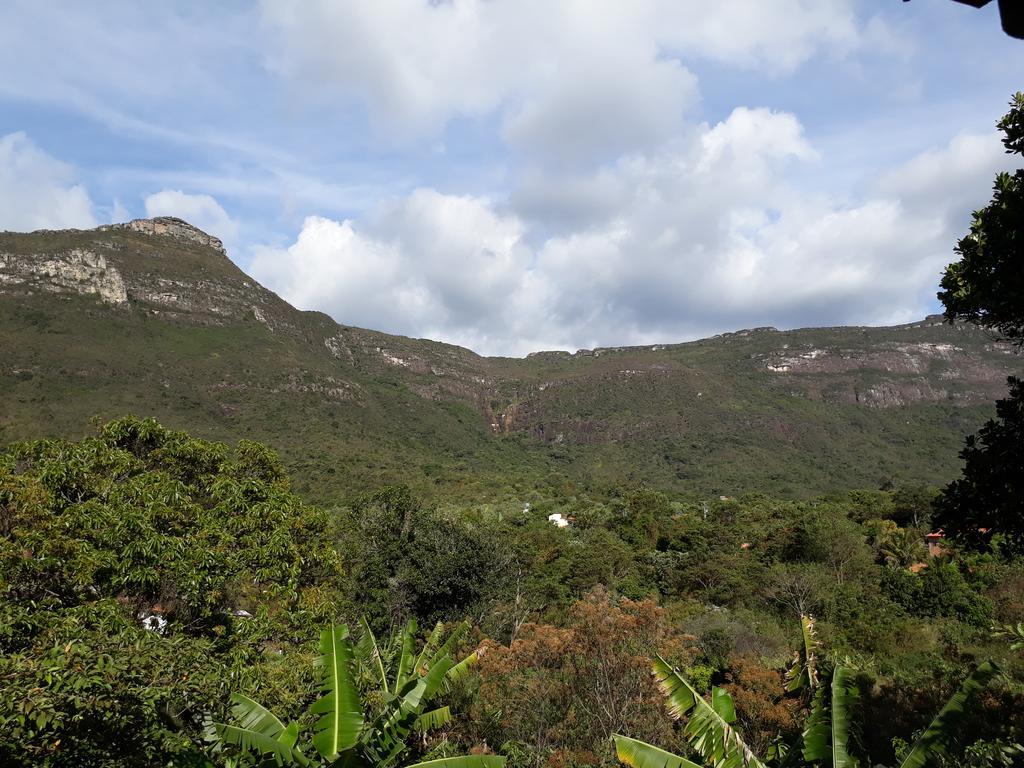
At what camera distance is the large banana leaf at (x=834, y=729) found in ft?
21.4

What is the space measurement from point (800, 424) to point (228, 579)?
142991mm

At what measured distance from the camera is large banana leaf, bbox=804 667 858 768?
6.54 metres

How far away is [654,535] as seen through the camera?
44.1m

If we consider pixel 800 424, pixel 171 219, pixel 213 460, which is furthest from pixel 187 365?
pixel 800 424

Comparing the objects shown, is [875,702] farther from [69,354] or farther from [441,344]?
[441,344]

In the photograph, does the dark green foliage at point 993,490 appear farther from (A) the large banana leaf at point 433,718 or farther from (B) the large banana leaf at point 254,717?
(B) the large banana leaf at point 254,717

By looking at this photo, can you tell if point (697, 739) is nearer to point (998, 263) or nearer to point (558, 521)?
point (998, 263)

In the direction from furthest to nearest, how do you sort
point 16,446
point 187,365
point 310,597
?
1. point 187,365
2. point 310,597
3. point 16,446

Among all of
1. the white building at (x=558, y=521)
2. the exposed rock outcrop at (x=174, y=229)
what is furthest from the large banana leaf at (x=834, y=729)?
the exposed rock outcrop at (x=174, y=229)

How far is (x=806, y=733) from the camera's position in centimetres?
682

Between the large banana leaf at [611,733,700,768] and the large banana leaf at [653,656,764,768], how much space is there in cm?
49

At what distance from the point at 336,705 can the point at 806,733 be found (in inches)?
215

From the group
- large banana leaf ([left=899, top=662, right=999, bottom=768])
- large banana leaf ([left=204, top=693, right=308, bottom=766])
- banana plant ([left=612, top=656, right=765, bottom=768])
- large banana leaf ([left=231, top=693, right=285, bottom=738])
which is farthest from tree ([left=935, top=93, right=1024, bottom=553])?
large banana leaf ([left=231, top=693, right=285, bottom=738])

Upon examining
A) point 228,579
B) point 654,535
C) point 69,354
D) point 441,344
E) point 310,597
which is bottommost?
point 654,535
